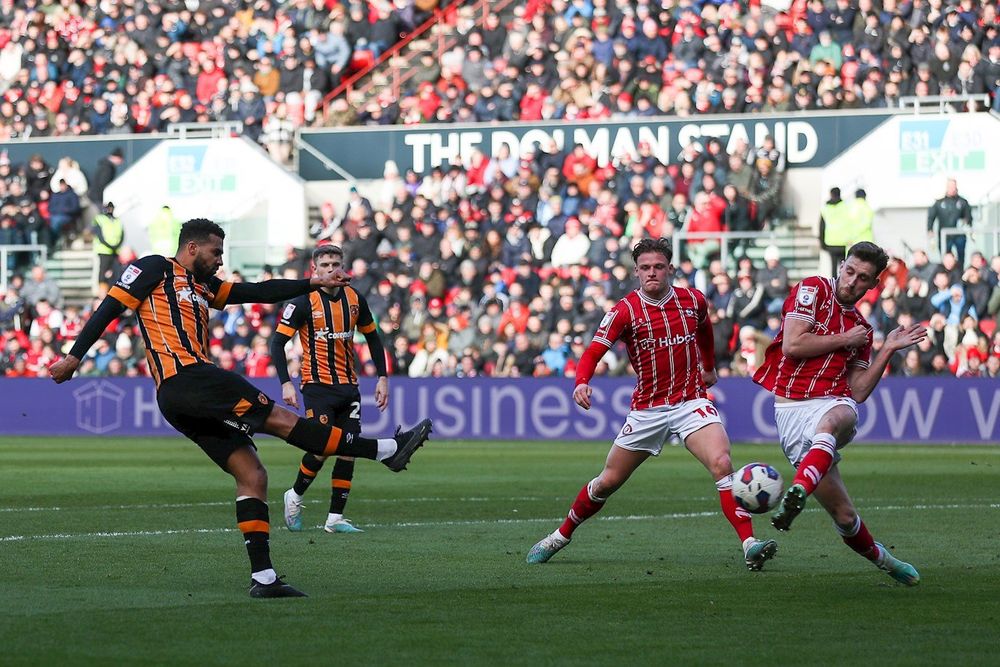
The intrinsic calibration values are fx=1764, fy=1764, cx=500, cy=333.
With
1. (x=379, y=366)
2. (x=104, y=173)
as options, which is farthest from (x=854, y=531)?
(x=104, y=173)

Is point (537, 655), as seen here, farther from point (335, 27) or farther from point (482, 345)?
point (335, 27)

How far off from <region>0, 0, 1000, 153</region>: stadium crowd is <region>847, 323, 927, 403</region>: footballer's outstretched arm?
19.4 metres

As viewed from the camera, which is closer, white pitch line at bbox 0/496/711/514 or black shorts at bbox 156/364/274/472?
black shorts at bbox 156/364/274/472

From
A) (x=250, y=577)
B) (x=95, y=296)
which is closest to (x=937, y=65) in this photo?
(x=95, y=296)

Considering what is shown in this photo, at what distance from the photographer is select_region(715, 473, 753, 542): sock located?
34.6ft

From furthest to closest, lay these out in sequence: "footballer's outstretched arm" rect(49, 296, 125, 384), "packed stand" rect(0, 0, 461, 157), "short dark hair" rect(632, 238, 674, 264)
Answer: "packed stand" rect(0, 0, 461, 157), "short dark hair" rect(632, 238, 674, 264), "footballer's outstretched arm" rect(49, 296, 125, 384)

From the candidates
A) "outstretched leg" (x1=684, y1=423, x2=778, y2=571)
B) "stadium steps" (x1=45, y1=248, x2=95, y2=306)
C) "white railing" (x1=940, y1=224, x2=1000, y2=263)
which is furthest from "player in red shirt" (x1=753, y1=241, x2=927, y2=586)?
"stadium steps" (x1=45, y1=248, x2=95, y2=306)

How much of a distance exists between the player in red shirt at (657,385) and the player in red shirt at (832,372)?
2.74 feet

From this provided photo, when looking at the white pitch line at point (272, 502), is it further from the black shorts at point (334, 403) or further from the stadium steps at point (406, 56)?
the stadium steps at point (406, 56)

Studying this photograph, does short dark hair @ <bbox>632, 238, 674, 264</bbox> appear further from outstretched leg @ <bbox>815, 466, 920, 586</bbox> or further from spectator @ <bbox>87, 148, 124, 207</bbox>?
spectator @ <bbox>87, 148, 124, 207</bbox>

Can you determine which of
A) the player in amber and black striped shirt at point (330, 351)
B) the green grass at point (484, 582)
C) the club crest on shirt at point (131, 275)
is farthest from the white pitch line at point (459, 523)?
the club crest on shirt at point (131, 275)

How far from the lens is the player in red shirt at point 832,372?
9.62m

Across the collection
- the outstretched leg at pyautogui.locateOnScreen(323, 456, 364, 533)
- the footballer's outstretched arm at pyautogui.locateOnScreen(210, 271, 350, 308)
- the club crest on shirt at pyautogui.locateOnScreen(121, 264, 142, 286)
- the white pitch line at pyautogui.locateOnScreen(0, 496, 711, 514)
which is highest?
the club crest on shirt at pyautogui.locateOnScreen(121, 264, 142, 286)

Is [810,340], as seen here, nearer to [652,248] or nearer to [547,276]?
[652,248]
